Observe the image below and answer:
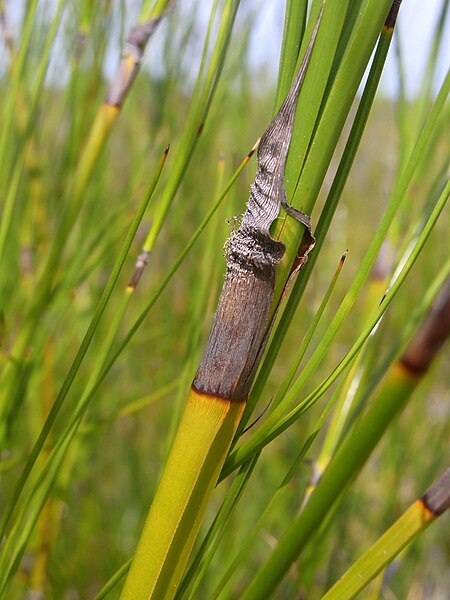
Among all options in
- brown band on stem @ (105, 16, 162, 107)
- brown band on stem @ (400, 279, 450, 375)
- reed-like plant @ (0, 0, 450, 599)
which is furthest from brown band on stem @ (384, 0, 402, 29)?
brown band on stem @ (105, 16, 162, 107)

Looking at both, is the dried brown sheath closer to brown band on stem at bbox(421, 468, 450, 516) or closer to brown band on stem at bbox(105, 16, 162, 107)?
brown band on stem at bbox(421, 468, 450, 516)

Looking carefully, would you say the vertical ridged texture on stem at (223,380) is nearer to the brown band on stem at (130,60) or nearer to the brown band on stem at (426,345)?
the brown band on stem at (426,345)

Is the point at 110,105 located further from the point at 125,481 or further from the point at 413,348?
the point at 125,481

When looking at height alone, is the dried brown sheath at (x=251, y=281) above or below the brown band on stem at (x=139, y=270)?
above

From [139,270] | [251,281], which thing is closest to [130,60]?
[139,270]

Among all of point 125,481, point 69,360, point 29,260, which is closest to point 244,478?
point 29,260

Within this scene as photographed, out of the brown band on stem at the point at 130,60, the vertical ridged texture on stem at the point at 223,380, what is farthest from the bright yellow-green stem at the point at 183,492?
the brown band on stem at the point at 130,60

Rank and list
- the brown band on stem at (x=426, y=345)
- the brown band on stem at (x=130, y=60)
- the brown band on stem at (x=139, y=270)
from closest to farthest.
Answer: the brown band on stem at (x=426, y=345) < the brown band on stem at (x=139, y=270) < the brown band on stem at (x=130, y=60)
